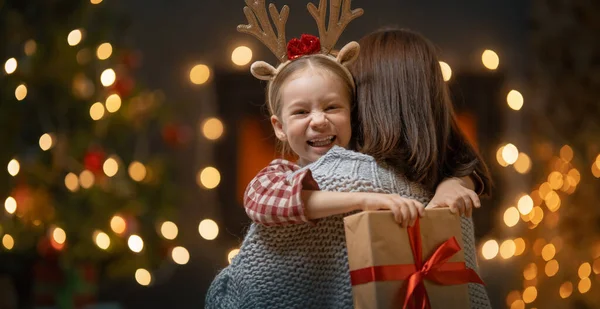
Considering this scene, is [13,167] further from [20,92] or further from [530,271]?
[530,271]

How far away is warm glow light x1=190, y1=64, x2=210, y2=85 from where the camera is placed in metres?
4.00

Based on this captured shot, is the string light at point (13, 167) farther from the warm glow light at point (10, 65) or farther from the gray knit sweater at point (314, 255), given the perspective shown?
the gray knit sweater at point (314, 255)

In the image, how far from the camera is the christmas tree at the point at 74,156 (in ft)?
10.7

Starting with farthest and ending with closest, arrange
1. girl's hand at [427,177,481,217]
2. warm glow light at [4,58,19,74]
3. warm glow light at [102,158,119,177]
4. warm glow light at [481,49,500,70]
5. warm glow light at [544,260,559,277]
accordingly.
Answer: warm glow light at [481,49,500,70], warm glow light at [544,260,559,277], warm glow light at [102,158,119,177], warm glow light at [4,58,19,74], girl's hand at [427,177,481,217]

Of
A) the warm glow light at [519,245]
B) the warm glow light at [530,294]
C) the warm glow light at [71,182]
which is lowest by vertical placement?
the warm glow light at [530,294]

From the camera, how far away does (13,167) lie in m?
3.24

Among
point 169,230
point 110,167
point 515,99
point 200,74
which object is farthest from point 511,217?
point 110,167

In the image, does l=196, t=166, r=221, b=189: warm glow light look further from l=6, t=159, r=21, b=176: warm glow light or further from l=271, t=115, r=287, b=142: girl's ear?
l=271, t=115, r=287, b=142: girl's ear

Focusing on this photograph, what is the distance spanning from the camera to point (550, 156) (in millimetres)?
3887

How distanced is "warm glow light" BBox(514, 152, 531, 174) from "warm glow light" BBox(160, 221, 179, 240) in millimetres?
1652

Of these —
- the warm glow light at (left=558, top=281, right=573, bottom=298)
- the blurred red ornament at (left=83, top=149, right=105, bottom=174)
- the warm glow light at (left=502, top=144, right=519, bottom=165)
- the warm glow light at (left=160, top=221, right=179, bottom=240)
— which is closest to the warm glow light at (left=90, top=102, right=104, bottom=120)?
the blurred red ornament at (left=83, top=149, right=105, bottom=174)

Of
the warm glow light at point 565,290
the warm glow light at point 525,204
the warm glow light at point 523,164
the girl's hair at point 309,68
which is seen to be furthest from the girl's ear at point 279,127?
the warm glow light at point 523,164

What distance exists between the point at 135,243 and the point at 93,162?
371mm

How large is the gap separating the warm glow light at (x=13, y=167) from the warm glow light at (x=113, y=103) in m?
0.42
